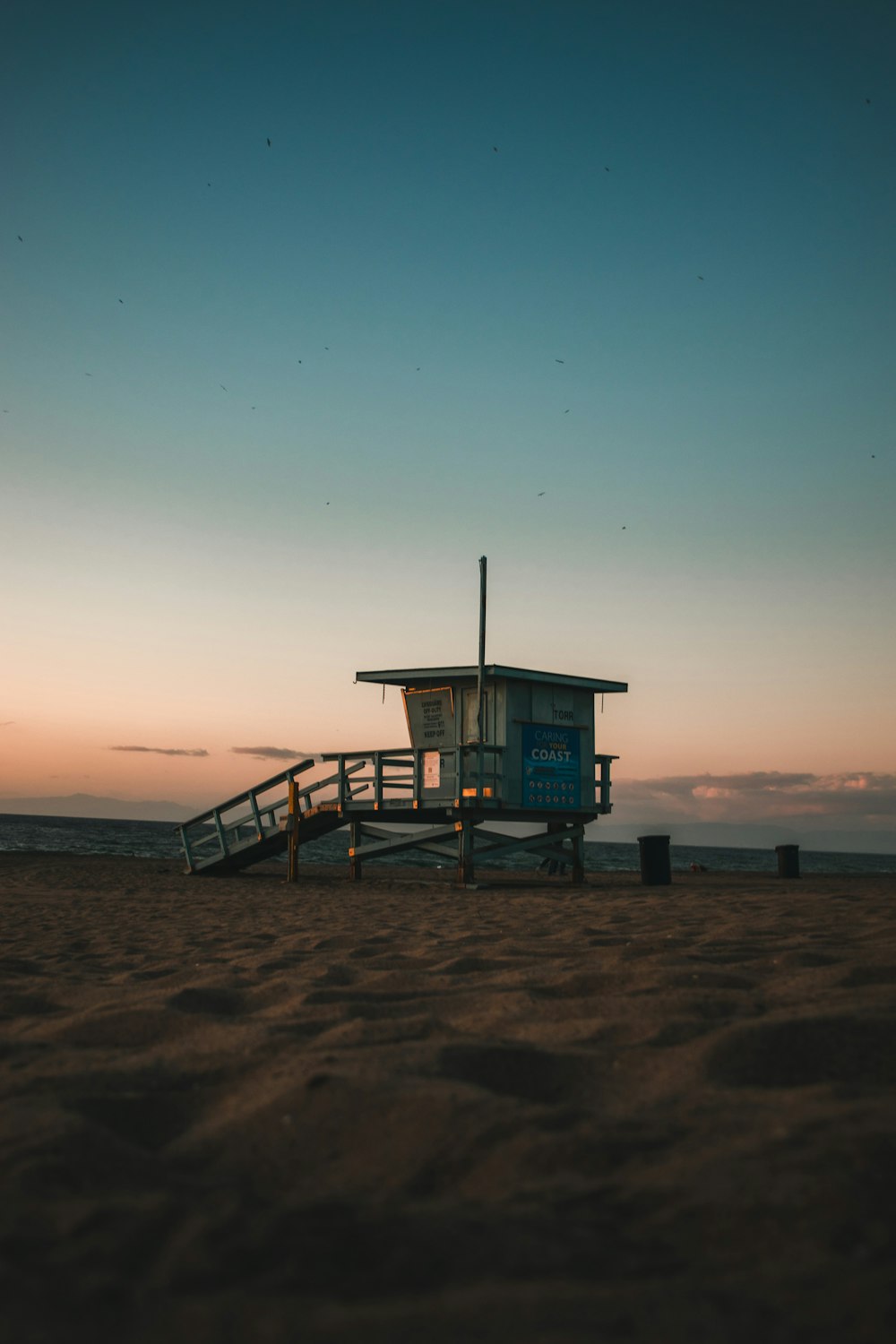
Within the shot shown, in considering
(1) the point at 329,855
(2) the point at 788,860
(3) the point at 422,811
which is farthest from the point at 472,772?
(1) the point at 329,855

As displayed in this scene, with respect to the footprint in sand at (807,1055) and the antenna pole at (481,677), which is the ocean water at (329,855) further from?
the footprint in sand at (807,1055)

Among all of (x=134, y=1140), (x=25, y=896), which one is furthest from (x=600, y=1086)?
(x=25, y=896)

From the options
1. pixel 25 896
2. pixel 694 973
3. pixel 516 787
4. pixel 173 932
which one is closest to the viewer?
pixel 694 973

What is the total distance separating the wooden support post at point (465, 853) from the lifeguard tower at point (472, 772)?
0.9 inches

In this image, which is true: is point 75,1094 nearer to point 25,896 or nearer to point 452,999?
point 452,999

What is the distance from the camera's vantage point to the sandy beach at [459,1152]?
1.71m

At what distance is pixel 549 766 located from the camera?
16.8 metres

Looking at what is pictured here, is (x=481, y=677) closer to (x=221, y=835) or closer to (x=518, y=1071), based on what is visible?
(x=221, y=835)

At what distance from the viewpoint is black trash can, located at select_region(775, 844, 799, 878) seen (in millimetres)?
21953

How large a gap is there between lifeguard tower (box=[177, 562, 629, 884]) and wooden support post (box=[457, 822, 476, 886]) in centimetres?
2

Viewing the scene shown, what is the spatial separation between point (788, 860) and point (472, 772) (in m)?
10.3

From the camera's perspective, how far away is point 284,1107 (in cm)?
272

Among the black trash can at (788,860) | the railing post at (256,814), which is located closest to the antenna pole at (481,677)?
the railing post at (256,814)

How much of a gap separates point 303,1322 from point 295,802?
49.4 feet
